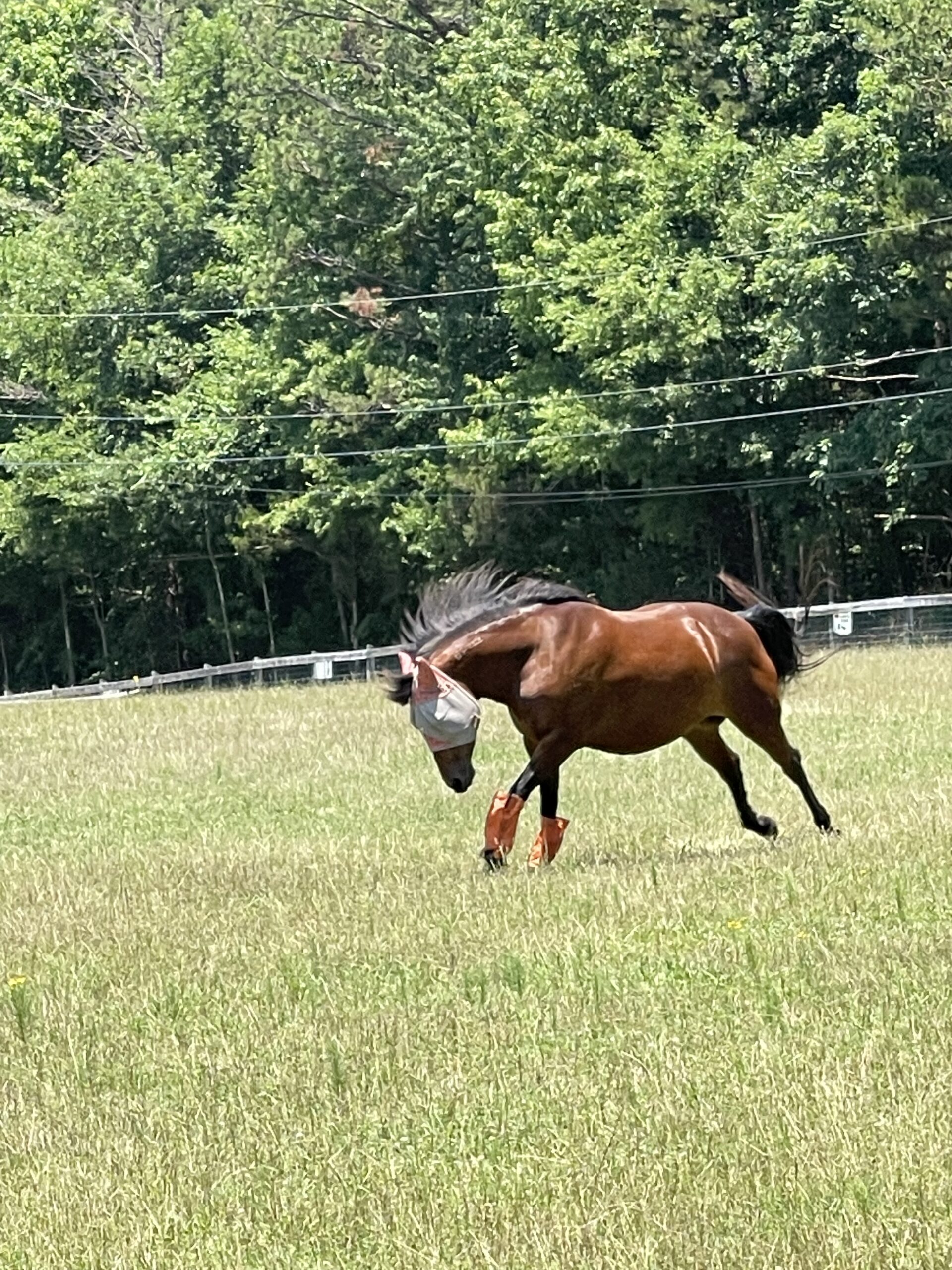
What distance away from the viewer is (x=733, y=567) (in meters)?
52.0

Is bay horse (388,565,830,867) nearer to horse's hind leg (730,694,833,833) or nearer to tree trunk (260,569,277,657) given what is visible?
horse's hind leg (730,694,833,833)

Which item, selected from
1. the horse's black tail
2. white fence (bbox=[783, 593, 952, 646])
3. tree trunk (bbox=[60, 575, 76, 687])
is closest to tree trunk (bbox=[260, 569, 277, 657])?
tree trunk (bbox=[60, 575, 76, 687])

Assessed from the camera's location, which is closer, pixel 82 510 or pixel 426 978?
pixel 426 978

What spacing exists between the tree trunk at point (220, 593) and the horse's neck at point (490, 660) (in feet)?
147

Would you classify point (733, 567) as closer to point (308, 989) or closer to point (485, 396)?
point (485, 396)

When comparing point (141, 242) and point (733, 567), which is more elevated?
point (141, 242)

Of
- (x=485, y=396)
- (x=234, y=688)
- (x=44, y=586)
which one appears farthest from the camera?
(x=44, y=586)

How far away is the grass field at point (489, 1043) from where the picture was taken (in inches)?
243

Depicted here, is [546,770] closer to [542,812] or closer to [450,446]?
[542,812]

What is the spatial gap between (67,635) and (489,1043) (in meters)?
59.3

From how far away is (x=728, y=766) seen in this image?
14.2 meters

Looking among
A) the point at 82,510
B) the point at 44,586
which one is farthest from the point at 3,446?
the point at 44,586

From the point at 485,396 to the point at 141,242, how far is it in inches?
613

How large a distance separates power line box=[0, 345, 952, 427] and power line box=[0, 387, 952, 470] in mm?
688
